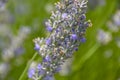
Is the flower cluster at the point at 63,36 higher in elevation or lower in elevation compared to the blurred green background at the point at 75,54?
lower

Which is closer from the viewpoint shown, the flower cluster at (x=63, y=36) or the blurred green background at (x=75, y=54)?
the flower cluster at (x=63, y=36)

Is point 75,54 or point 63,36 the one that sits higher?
point 75,54

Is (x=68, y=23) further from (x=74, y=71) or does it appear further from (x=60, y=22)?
(x=74, y=71)

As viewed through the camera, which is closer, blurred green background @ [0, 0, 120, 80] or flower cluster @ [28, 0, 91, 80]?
flower cluster @ [28, 0, 91, 80]

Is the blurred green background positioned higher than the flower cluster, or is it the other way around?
the blurred green background

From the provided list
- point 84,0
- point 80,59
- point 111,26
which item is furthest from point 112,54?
point 84,0
